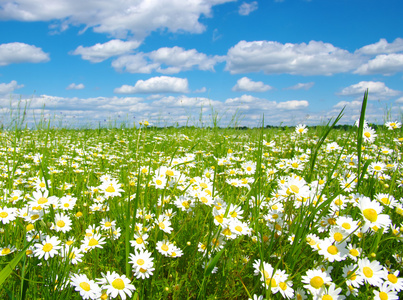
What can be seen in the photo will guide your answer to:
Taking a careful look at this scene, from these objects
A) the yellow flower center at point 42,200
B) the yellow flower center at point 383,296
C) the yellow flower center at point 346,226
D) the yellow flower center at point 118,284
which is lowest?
the yellow flower center at point 383,296

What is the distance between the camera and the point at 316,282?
128cm

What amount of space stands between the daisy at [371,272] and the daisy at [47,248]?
5.03 feet

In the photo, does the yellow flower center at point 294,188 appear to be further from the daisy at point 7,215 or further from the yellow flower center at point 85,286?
the daisy at point 7,215

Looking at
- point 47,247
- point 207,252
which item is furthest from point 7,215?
point 207,252

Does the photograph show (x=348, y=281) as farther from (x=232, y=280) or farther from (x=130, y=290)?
(x=130, y=290)

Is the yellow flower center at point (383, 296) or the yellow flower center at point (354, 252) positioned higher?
the yellow flower center at point (354, 252)

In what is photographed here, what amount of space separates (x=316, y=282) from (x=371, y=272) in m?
0.33

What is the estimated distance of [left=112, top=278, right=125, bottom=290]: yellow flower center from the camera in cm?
123

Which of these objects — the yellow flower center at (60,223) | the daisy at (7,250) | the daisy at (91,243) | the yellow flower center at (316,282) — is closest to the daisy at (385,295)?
the yellow flower center at (316,282)

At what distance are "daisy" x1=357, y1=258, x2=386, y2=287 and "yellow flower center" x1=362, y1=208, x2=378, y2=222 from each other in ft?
0.66

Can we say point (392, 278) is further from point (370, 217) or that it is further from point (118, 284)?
point (118, 284)

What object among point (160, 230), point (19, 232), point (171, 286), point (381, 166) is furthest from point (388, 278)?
point (19, 232)

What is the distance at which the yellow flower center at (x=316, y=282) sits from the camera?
1.28 m

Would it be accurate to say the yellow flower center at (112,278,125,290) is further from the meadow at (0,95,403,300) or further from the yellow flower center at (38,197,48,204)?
the yellow flower center at (38,197,48,204)
